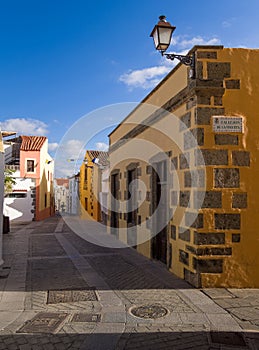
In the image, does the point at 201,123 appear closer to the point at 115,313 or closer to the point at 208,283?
the point at 208,283

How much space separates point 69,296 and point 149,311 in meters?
1.48

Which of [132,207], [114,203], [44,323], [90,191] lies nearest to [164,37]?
[44,323]

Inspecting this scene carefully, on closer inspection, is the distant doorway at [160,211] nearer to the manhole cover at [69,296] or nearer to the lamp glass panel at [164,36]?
the manhole cover at [69,296]

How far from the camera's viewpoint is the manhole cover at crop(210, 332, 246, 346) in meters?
3.51

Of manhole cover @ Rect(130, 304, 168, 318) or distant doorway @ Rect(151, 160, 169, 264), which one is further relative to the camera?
distant doorway @ Rect(151, 160, 169, 264)

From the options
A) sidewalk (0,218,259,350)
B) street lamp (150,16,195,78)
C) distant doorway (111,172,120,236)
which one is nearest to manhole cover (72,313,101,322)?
sidewalk (0,218,259,350)

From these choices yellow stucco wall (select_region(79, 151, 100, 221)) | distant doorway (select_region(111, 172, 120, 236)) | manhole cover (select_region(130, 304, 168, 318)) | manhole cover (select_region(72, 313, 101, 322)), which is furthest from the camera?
yellow stucco wall (select_region(79, 151, 100, 221))

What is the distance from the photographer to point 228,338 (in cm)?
Result: 360

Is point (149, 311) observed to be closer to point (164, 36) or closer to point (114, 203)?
point (164, 36)

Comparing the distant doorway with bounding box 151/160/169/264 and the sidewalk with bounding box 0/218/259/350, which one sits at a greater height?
the distant doorway with bounding box 151/160/169/264

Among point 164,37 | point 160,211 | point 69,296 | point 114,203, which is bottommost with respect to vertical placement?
point 69,296

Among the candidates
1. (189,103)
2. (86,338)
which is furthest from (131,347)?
(189,103)

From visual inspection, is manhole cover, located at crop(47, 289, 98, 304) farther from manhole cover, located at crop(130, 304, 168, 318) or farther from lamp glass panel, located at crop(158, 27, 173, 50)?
lamp glass panel, located at crop(158, 27, 173, 50)

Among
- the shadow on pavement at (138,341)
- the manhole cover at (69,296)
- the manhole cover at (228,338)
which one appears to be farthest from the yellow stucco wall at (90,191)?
the manhole cover at (228,338)
